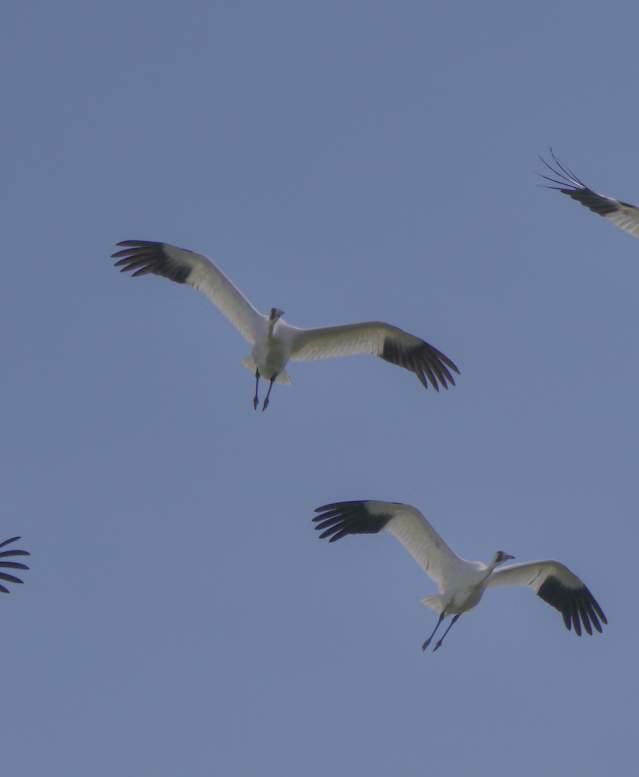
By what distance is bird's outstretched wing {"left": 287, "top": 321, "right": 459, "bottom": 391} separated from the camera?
68.0 ft

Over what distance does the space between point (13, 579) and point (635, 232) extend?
39.5 ft

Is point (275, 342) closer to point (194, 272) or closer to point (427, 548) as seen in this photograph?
point (194, 272)

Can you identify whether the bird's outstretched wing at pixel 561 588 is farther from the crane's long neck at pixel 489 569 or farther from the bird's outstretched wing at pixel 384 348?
the bird's outstretched wing at pixel 384 348

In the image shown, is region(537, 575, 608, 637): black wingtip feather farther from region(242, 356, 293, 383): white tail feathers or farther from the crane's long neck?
region(242, 356, 293, 383): white tail feathers

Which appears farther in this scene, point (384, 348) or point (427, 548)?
point (384, 348)

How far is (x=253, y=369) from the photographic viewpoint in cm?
2066

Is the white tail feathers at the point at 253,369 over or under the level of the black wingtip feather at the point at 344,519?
over

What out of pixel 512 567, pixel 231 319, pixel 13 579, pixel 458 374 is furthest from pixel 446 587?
pixel 13 579

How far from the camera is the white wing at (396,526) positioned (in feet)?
62.5

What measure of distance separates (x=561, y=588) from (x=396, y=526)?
260 centimetres

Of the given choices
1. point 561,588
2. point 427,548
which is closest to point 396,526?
point 427,548

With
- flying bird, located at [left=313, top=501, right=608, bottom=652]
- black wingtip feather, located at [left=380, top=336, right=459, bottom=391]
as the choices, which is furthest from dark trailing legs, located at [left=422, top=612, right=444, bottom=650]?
black wingtip feather, located at [left=380, top=336, right=459, bottom=391]

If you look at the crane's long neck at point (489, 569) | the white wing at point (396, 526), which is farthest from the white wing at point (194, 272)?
the crane's long neck at point (489, 569)

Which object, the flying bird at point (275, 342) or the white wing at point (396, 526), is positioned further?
the flying bird at point (275, 342)
